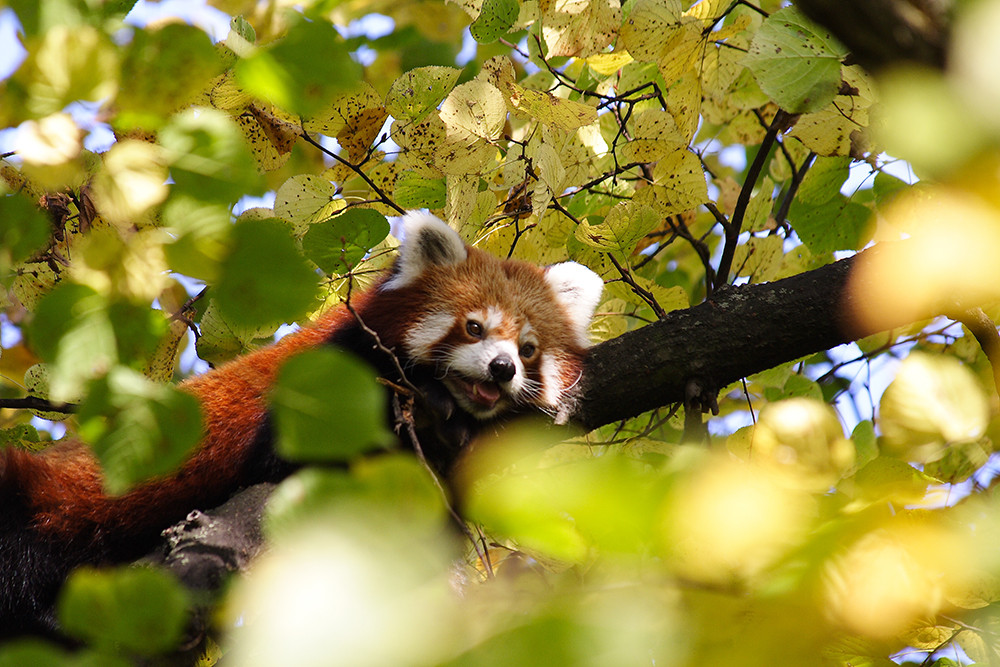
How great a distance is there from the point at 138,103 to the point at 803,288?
2.22 metres

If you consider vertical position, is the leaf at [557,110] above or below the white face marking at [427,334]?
above

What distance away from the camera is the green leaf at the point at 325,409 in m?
0.80

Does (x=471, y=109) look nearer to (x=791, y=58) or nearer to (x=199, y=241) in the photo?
(x=791, y=58)

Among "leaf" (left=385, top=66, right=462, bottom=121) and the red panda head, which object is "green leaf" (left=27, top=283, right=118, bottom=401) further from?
the red panda head

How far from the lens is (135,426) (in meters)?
0.84

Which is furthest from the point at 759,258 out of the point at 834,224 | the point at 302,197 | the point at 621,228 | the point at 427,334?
the point at 302,197

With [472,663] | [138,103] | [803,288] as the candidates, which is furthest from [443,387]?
[472,663]

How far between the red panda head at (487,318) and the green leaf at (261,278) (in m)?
2.18

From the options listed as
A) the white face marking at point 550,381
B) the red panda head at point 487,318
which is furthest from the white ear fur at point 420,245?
the white face marking at point 550,381

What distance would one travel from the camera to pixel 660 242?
14.6 feet

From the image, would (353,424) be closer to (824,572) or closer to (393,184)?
(824,572)

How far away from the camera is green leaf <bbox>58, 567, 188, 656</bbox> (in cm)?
79

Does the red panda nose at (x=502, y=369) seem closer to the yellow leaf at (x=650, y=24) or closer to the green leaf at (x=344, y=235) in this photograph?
the green leaf at (x=344, y=235)

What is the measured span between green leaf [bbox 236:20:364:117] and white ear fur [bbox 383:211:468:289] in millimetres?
2528
